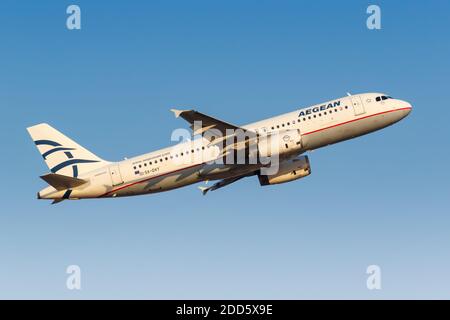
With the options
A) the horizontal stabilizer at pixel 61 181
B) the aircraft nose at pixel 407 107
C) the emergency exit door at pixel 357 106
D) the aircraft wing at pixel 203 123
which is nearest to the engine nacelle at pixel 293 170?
the emergency exit door at pixel 357 106

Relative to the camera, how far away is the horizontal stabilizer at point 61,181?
198ft

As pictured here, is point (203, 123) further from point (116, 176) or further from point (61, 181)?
point (61, 181)

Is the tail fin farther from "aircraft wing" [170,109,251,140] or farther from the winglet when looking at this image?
the winglet

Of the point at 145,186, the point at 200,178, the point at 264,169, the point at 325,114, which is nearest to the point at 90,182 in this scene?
the point at 145,186

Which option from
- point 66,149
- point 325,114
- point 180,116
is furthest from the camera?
point 66,149

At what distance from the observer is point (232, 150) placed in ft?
202

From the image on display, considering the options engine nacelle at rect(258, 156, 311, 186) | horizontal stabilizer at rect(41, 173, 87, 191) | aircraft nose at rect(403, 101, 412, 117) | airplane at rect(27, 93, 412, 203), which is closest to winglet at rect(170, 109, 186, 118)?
airplane at rect(27, 93, 412, 203)

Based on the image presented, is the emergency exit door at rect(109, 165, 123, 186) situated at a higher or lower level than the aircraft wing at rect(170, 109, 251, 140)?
lower

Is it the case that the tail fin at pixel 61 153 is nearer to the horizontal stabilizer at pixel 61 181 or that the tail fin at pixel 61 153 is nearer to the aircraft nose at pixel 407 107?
the horizontal stabilizer at pixel 61 181

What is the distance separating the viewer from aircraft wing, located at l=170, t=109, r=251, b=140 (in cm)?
5734

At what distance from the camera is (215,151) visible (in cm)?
6247

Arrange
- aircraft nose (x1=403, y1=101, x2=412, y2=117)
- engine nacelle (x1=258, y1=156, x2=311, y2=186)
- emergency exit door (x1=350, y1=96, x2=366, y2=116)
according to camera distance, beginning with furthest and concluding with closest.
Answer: engine nacelle (x1=258, y1=156, x2=311, y2=186) < aircraft nose (x1=403, y1=101, x2=412, y2=117) < emergency exit door (x1=350, y1=96, x2=366, y2=116)

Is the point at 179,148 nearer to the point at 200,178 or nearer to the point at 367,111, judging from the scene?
the point at 200,178

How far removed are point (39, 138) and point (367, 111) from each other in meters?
28.9
